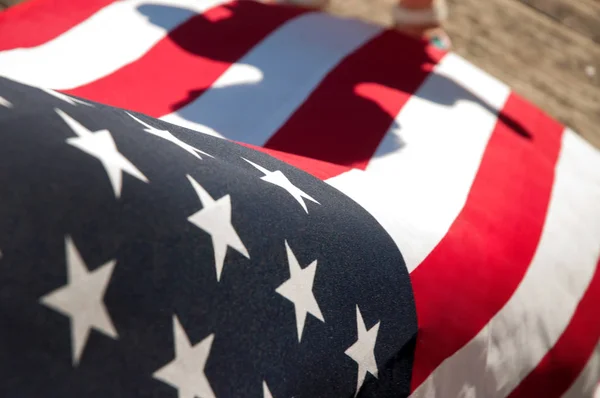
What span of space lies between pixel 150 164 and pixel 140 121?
0.10 m

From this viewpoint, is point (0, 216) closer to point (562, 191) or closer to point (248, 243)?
point (248, 243)

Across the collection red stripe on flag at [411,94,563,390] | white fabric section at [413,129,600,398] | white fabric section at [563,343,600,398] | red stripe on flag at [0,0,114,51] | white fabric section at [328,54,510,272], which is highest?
red stripe on flag at [0,0,114,51]

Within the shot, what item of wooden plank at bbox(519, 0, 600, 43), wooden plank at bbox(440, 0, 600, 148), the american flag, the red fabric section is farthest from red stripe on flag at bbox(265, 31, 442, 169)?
wooden plank at bbox(519, 0, 600, 43)

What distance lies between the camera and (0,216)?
0.44 meters

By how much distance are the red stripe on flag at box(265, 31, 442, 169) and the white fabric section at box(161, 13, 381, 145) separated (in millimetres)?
26

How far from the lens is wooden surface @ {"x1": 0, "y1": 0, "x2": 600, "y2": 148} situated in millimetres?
2092

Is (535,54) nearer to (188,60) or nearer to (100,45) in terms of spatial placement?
(188,60)

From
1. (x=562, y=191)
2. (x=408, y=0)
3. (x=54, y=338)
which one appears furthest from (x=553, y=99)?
(x=54, y=338)

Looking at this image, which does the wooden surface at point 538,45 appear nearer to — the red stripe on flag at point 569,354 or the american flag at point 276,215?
the american flag at point 276,215

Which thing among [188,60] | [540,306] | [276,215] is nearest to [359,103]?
[188,60]

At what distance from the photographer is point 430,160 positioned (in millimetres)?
1038

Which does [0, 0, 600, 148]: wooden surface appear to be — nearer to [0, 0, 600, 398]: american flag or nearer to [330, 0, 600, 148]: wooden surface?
[330, 0, 600, 148]: wooden surface

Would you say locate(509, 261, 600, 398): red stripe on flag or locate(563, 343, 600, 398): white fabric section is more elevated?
locate(509, 261, 600, 398): red stripe on flag

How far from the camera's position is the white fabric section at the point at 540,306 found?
821 millimetres
